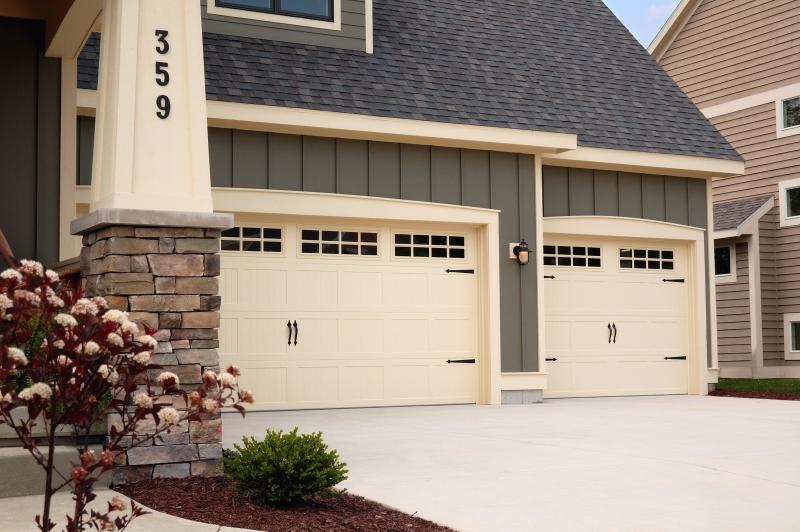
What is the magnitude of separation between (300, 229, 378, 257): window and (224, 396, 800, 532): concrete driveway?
6.28 feet

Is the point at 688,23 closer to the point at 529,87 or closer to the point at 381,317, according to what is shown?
the point at 529,87

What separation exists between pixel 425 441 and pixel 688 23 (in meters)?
15.0

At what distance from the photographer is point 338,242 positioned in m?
10.7

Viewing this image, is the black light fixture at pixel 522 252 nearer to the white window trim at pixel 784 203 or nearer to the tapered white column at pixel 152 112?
the tapered white column at pixel 152 112

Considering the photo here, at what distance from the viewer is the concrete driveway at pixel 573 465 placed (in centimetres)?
450

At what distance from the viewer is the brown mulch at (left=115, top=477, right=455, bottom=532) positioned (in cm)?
426

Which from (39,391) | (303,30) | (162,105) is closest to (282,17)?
(303,30)

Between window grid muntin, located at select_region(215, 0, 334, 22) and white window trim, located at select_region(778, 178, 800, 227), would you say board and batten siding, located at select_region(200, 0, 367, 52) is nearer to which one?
window grid muntin, located at select_region(215, 0, 334, 22)

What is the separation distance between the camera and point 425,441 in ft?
23.9

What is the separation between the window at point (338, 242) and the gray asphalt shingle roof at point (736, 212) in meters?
8.71

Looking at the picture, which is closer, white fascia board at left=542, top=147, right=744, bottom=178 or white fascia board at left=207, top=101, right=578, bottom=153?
white fascia board at left=207, top=101, right=578, bottom=153

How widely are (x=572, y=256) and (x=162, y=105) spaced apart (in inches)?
304

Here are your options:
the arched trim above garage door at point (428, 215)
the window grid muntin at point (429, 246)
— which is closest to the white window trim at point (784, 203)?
the arched trim above garage door at point (428, 215)

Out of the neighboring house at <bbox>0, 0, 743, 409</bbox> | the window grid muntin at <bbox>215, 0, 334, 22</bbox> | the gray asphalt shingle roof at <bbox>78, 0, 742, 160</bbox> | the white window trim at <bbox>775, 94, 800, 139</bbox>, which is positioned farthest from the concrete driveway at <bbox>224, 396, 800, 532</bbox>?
the white window trim at <bbox>775, 94, 800, 139</bbox>
